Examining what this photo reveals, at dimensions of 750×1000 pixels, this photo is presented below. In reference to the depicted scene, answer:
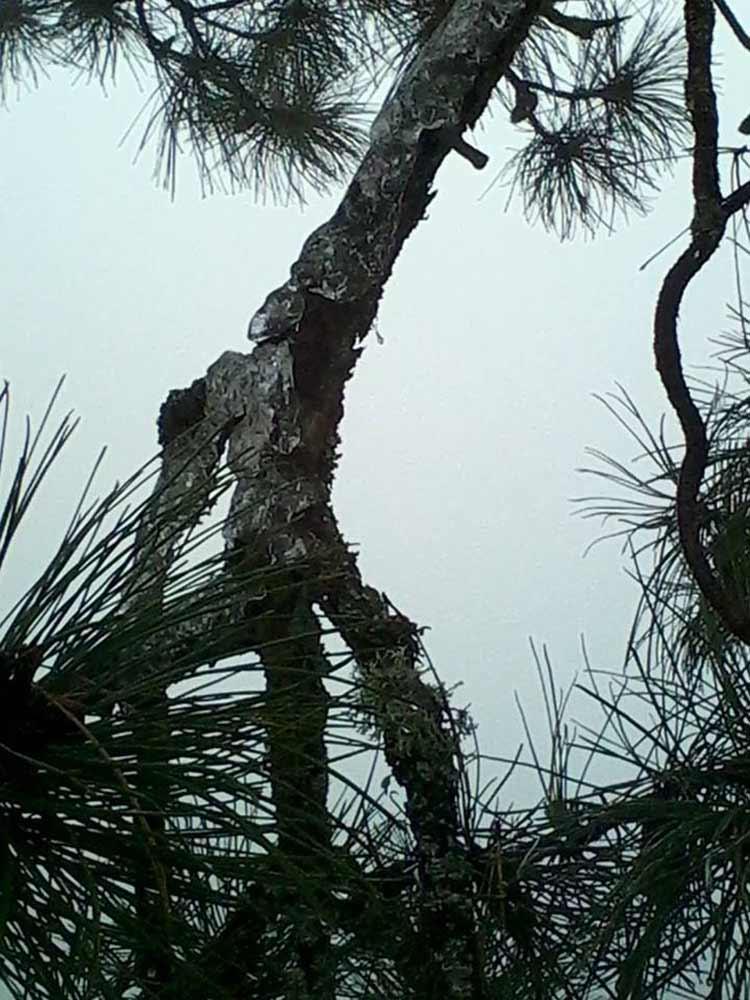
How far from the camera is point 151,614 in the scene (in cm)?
45

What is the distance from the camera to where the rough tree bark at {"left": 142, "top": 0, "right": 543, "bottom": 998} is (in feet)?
1.97

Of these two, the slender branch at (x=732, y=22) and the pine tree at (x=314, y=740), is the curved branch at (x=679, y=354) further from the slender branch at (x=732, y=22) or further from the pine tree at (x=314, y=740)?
the slender branch at (x=732, y=22)

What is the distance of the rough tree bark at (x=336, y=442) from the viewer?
23.6 inches

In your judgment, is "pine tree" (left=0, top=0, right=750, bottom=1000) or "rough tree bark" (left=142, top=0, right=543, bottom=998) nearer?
"pine tree" (left=0, top=0, right=750, bottom=1000)

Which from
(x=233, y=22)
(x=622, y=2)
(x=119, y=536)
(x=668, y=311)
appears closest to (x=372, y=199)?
(x=668, y=311)

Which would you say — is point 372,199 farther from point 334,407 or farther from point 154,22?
point 154,22

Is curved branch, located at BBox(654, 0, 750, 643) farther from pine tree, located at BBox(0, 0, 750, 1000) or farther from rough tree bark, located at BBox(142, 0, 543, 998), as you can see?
rough tree bark, located at BBox(142, 0, 543, 998)

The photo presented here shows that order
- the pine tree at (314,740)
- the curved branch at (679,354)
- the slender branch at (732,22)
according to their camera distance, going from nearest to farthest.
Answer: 1. the pine tree at (314,740)
2. the curved branch at (679,354)
3. the slender branch at (732,22)

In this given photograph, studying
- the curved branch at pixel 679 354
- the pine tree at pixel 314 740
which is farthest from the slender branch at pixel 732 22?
the curved branch at pixel 679 354

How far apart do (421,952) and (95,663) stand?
0.81 feet

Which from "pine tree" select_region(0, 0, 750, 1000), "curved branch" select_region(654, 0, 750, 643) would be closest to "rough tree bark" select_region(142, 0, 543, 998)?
"pine tree" select_region(0, 0, 750, 1000)

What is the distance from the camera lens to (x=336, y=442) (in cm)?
72

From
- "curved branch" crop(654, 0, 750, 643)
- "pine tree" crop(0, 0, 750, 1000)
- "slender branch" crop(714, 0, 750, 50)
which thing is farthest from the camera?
"slender branch" crop(714, 0, 750, 50)

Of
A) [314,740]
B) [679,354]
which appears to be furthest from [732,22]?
[314,740]
